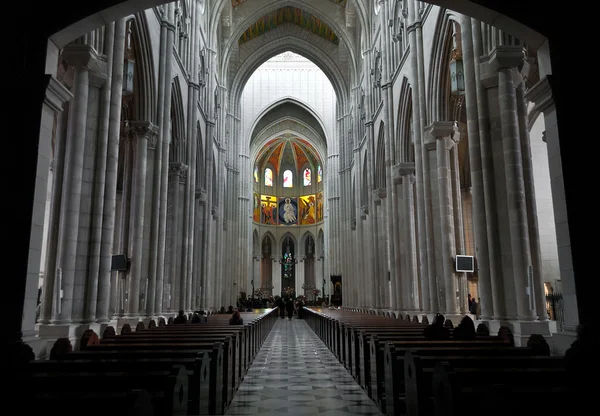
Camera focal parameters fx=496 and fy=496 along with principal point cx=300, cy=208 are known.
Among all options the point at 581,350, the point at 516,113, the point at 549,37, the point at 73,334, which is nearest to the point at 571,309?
the point at 581,350

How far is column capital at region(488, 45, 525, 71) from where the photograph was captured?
34.1 feet

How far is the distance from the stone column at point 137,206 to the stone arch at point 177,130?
4.57 metres

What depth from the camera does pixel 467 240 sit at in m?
26.0

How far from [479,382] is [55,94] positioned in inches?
211

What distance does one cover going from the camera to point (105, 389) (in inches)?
147

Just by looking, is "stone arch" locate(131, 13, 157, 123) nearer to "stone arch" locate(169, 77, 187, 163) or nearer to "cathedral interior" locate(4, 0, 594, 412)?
"cathedral interior" locate(4, 0, 594, 412)

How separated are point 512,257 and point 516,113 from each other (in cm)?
309

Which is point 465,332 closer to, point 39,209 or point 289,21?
point 39,209

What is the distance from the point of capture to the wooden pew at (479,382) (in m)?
3.17

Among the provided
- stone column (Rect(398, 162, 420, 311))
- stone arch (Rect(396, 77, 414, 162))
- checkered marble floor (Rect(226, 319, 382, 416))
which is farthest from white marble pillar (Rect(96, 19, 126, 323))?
stone column (Rect(398, 162, 420, 311))

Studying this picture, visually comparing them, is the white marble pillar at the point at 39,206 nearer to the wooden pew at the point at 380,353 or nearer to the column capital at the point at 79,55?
the wooden pew at the point at 380,353

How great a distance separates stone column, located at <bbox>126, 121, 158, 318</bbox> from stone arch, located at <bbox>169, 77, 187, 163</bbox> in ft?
15.0

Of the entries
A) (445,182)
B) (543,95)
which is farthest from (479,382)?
(445,182)

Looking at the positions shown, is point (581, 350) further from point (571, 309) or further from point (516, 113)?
point (516, 113)
